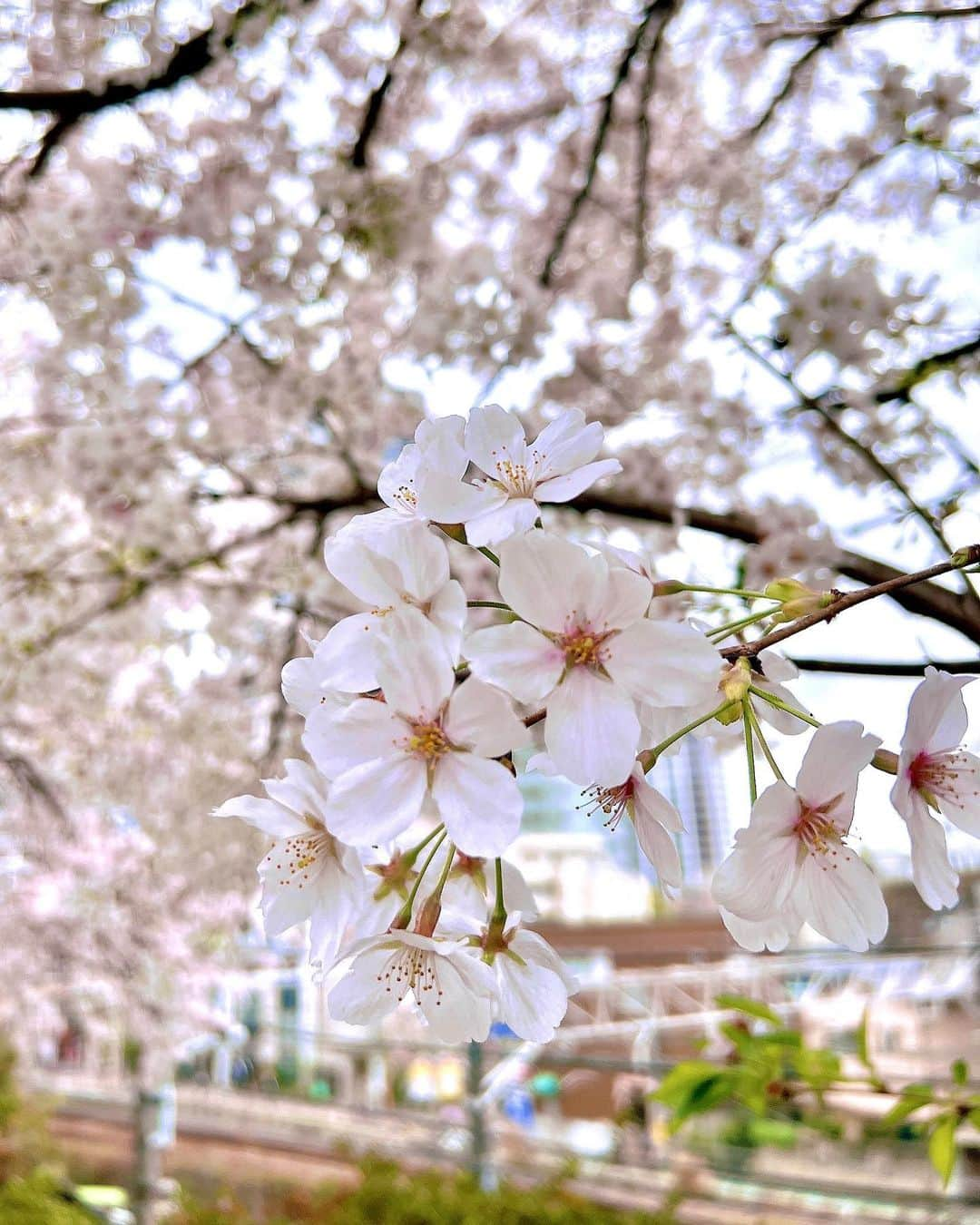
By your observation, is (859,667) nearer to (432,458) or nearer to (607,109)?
(432,458)

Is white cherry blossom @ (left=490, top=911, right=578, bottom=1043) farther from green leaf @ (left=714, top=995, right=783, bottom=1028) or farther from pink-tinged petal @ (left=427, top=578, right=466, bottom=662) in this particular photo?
green leaf @ (left=714, top=995, right=783, bottom=1028)

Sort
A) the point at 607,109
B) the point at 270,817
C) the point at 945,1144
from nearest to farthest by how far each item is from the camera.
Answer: the point at 270,817 → the point at 945,1144 → the point at 607,109

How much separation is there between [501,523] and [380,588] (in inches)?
2.3

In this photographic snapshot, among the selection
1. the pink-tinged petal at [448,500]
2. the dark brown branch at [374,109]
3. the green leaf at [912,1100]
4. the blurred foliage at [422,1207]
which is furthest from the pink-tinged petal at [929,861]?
the blurred foliage at [422,1207]

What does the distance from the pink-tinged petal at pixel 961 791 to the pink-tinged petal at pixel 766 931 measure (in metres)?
0.08

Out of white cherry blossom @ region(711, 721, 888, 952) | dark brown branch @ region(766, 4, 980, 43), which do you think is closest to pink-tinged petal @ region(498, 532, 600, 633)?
white cherry blossom @ region(711, 721, 888, 952)

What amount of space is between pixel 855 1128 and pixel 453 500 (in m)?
3.11

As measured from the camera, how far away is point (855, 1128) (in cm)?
282

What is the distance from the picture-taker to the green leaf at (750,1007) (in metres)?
1.02

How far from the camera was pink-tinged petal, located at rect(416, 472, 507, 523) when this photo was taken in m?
0.38

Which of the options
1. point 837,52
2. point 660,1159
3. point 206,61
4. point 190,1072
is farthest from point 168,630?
point 190,1072

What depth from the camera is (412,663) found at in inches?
14.1

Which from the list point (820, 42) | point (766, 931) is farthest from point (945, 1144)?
point (820, 42)

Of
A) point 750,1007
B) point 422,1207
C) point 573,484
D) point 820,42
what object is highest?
point 820,42
